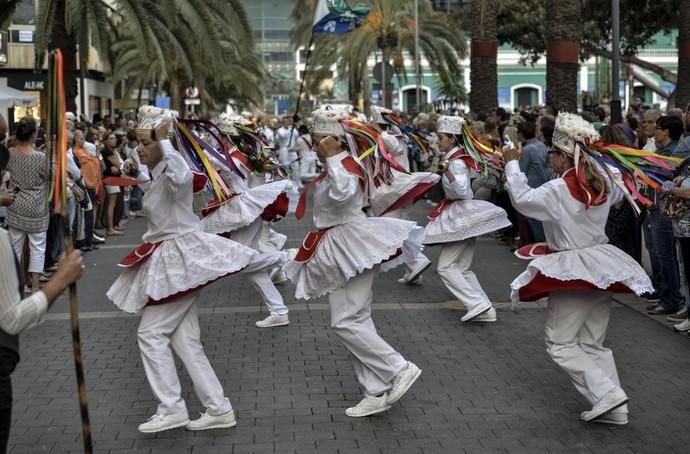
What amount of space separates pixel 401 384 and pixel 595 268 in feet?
4.59

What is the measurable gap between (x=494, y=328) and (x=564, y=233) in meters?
3.09

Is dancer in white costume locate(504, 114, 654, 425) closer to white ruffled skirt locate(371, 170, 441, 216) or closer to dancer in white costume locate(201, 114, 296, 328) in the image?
white ruffled skirt locate(371, 170, 441, 216)

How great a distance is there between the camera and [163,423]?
637 cm

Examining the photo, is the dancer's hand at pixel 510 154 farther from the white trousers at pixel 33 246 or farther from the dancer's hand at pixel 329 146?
the white trousers at pixel 33 246

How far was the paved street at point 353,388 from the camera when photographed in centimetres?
624

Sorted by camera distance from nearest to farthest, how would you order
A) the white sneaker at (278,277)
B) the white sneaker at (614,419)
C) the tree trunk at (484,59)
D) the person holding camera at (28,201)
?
1. the white sneaker at (614,419)
2. the person holding camera at (28,201)
3. the white sneaker at (278,277)
4. the tree trunk at (484,59)

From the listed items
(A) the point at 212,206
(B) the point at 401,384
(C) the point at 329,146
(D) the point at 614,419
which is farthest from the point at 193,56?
(D) the point at 614,419

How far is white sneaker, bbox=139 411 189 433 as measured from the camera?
20.9ft

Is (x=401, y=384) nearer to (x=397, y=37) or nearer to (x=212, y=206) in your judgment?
(x=212, y=206)

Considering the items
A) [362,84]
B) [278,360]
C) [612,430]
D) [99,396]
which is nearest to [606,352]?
[612,430]

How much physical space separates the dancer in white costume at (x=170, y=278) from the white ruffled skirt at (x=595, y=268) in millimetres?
1818

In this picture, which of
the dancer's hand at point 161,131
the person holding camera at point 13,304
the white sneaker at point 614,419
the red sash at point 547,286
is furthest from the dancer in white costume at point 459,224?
the person holding camera at point 13,304

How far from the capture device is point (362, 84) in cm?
4353

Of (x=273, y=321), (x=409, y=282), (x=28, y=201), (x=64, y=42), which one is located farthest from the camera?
(x=64, y=42)
